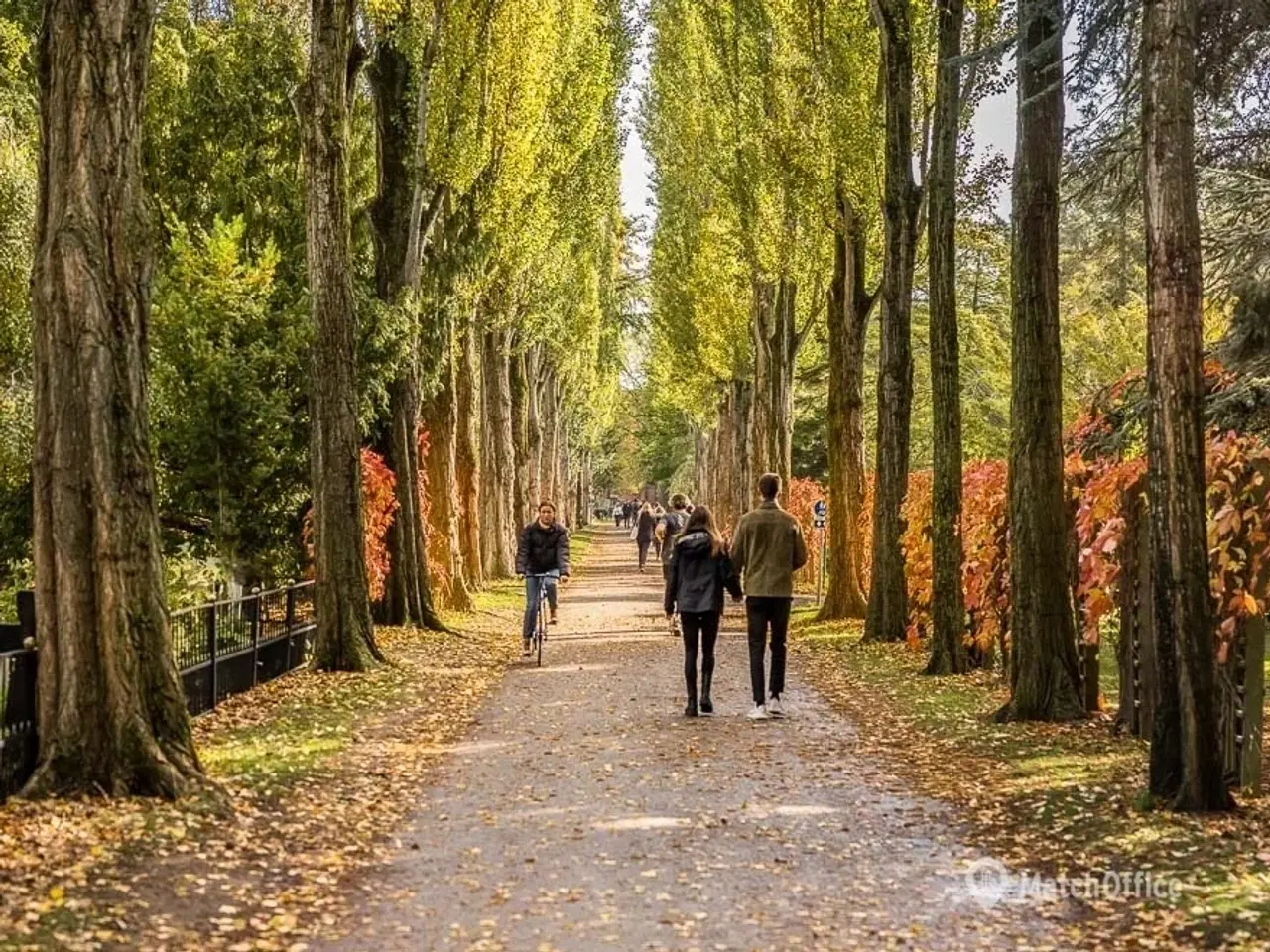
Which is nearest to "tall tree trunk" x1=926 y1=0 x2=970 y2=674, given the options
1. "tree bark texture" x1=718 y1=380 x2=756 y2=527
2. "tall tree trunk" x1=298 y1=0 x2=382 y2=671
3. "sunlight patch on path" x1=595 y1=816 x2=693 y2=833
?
"tall tree trunk" x1=298 y1=0 x2=382 y2=671

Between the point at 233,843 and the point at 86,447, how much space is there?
242 centimetres

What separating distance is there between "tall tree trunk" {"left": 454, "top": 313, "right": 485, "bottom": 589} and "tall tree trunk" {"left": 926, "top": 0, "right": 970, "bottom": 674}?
1364 centimetres

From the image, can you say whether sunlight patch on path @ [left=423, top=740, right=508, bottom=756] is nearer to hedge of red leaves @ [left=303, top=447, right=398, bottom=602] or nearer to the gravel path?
the gravel path

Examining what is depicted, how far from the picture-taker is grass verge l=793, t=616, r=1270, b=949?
630 centimetres

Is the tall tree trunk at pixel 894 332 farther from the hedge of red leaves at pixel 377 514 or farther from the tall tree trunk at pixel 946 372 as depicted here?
the hedge of red leaves at pixel 377 514

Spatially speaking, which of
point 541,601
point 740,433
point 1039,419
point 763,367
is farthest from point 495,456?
point 1039,419

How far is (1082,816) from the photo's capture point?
8.33 m

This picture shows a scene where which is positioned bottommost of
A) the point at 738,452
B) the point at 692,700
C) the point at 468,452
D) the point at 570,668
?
the point at 570,668

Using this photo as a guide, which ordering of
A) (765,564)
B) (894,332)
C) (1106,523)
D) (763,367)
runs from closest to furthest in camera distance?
(1106,523) < (765,564) < (894,332) < (763,367)

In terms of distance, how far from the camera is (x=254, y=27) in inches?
917

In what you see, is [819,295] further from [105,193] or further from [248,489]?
[105,193]

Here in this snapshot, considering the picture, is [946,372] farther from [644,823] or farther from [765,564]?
[644,823]

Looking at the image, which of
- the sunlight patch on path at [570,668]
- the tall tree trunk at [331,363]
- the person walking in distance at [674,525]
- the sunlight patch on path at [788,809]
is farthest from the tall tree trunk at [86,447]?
the person walking in distance at [674,525]

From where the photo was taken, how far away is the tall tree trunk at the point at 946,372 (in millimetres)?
15625
